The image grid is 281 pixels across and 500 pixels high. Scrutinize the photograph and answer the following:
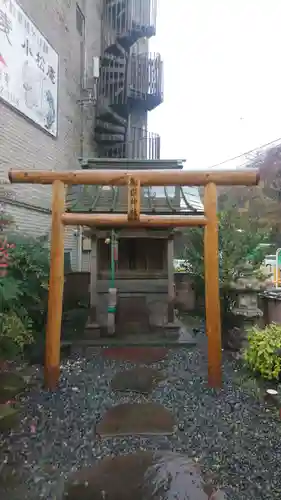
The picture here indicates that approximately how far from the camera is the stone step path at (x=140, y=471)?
7.48 feet

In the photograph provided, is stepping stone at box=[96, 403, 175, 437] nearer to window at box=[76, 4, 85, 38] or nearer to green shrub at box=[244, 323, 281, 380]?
green shrub at box=[244, 323, 281, 380]

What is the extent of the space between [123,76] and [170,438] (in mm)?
12577

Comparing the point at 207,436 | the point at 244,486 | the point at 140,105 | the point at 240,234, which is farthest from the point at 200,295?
the point at 140,105

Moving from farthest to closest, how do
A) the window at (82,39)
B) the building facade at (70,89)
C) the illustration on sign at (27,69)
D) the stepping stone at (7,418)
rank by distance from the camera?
the window at (82,39)
the building facade at (70,89)
the illustration on sign at (27,69)
the stepping stone at (7,418)

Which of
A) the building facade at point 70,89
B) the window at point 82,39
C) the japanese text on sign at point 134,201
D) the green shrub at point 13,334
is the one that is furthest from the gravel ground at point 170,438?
the window at point 82,39

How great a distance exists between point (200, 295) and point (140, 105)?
8663mm

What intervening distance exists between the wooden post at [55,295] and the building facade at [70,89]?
6.62ft

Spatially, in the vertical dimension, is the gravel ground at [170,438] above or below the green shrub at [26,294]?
below

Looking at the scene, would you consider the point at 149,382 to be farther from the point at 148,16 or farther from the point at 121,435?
the point at 148,16

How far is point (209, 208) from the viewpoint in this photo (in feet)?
13.8

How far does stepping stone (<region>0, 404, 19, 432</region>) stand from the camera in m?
2.81

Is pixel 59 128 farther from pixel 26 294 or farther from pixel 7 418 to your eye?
pixel 7 418

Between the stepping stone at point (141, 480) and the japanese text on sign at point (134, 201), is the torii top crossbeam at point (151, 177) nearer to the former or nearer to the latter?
the japanese text on sign at point (134, 201)

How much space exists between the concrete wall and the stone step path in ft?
15.2
